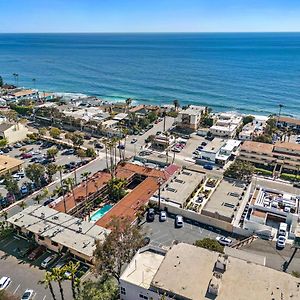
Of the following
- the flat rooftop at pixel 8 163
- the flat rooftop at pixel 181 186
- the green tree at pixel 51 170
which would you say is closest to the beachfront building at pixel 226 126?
the flat rooftop at pixel 181 186

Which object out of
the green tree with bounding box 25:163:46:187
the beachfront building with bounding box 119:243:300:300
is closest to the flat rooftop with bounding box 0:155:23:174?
the green tree with bounding box 25:163:46:187

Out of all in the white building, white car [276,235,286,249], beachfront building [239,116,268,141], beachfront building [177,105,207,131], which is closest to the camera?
white car [276,235,286,249]

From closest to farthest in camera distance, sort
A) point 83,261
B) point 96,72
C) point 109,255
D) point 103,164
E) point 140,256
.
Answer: point 109,255, point 140,256, point 83,261, point 103,164, point 96,72

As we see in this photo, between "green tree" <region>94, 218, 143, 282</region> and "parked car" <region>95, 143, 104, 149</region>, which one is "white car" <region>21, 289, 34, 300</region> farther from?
"parked car" <region>95, 143, 104, 149</region>

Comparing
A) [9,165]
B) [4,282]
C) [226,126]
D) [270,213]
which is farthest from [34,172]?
[226,126]

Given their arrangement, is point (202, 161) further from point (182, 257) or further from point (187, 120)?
point (182, 257)

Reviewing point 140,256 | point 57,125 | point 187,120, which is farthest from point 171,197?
point 57,125
